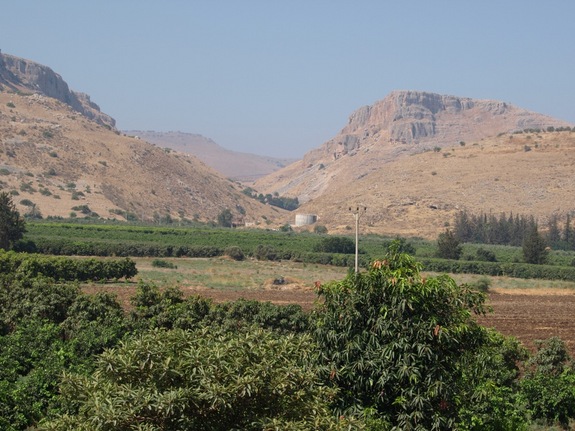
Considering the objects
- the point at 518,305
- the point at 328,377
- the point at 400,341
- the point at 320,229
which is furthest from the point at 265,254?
the point at 400,341

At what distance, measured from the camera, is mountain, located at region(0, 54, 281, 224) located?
140125 millimetres

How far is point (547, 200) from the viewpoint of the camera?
135 m

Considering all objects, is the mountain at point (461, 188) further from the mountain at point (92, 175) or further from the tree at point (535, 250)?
the tree at point (535, 250)

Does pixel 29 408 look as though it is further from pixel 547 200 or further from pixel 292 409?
pixel 547 200

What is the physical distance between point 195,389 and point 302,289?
158 feet

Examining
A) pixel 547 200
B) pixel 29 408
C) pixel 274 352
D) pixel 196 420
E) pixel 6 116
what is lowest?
pixel 29 408

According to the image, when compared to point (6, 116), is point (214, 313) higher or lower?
lower

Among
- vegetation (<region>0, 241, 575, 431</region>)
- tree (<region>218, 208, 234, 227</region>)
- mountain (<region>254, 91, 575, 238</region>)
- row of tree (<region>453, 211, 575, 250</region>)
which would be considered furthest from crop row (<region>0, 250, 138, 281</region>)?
tree (<region>218, 208, 234, 227</region>)

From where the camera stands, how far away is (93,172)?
514 feet

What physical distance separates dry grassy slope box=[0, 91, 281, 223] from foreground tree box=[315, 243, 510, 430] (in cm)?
11902

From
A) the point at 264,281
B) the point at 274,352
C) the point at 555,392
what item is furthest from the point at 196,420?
the point at 264,281

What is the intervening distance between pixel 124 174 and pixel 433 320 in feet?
493

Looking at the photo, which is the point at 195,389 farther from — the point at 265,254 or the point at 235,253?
the point at 265,254

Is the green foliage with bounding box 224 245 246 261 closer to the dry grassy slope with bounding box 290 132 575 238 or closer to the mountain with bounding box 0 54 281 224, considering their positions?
the dry grassy slope with bounding box 290 132 575 238
